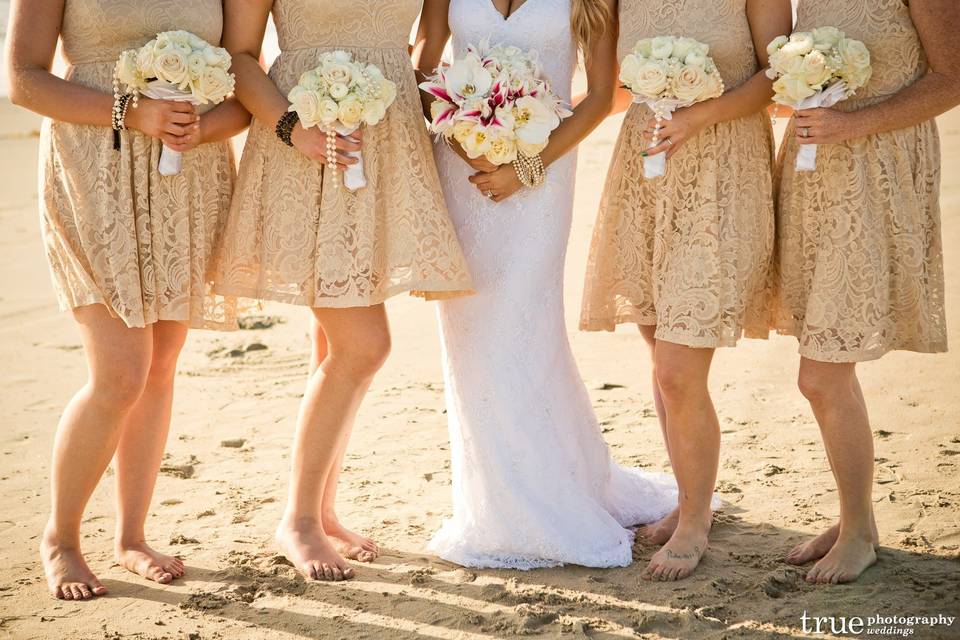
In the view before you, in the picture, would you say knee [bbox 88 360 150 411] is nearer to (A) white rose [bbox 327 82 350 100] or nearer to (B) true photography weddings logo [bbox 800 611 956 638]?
(A) white rose [bbox 327 82 350 100]

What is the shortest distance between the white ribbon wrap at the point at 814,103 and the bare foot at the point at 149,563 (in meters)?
3.14

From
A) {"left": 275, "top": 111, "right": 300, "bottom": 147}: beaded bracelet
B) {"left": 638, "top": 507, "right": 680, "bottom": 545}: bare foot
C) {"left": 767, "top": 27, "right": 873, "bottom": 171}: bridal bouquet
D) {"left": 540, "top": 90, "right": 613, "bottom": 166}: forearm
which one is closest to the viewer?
{"left": 767, "top": 27, "right": 873, "bottom": 171}: bridal bouquet

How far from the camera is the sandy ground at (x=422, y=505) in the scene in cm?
425

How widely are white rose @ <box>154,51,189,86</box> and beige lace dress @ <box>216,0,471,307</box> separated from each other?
51cm

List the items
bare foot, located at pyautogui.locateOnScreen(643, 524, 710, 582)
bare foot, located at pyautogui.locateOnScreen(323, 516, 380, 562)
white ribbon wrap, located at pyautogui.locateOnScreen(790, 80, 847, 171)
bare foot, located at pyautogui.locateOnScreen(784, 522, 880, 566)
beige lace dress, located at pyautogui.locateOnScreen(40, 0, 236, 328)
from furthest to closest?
bare foot, located at pyautogui.locateOnScreen(323, 516, 380, 562), bare foot, located at pyautogui.locateOnScreen(784, 522, 880, 566), bare foot, located at pyautogui.locateOnScreen(643, 524, 710, 582), beige lace dress, located at pyautogui.locateOnScreen(40, 0, 236, 328), white ribbon wrap, located at pyautogui.locateOnScreen(790, 80, 847, 171)

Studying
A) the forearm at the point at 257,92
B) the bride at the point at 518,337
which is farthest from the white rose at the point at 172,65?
the bride at the point at 518,337

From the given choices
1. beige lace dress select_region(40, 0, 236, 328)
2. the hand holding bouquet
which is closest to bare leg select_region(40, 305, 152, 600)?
beige lace dress select_region(40, 0, 236, 328)

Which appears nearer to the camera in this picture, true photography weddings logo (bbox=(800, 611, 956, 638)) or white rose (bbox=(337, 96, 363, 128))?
true photography weddings logo (bbox=(800, 611, 956, 638))

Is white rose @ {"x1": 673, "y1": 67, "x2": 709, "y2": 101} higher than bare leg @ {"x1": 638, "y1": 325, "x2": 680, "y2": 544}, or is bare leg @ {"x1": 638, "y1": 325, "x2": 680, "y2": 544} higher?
white rose @ {"x1": 673, "y1": 67, "x2": 709, "y2": 101}

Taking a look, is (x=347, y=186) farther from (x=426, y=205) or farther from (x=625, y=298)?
(x=625, y=298)

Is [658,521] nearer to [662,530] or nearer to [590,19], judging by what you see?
[662,530]

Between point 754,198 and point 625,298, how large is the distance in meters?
0.73

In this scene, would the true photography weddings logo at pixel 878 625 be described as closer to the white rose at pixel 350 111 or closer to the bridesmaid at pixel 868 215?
the bridesmaid at pixel 868 215

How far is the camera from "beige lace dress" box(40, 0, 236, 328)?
4316 millimetres
